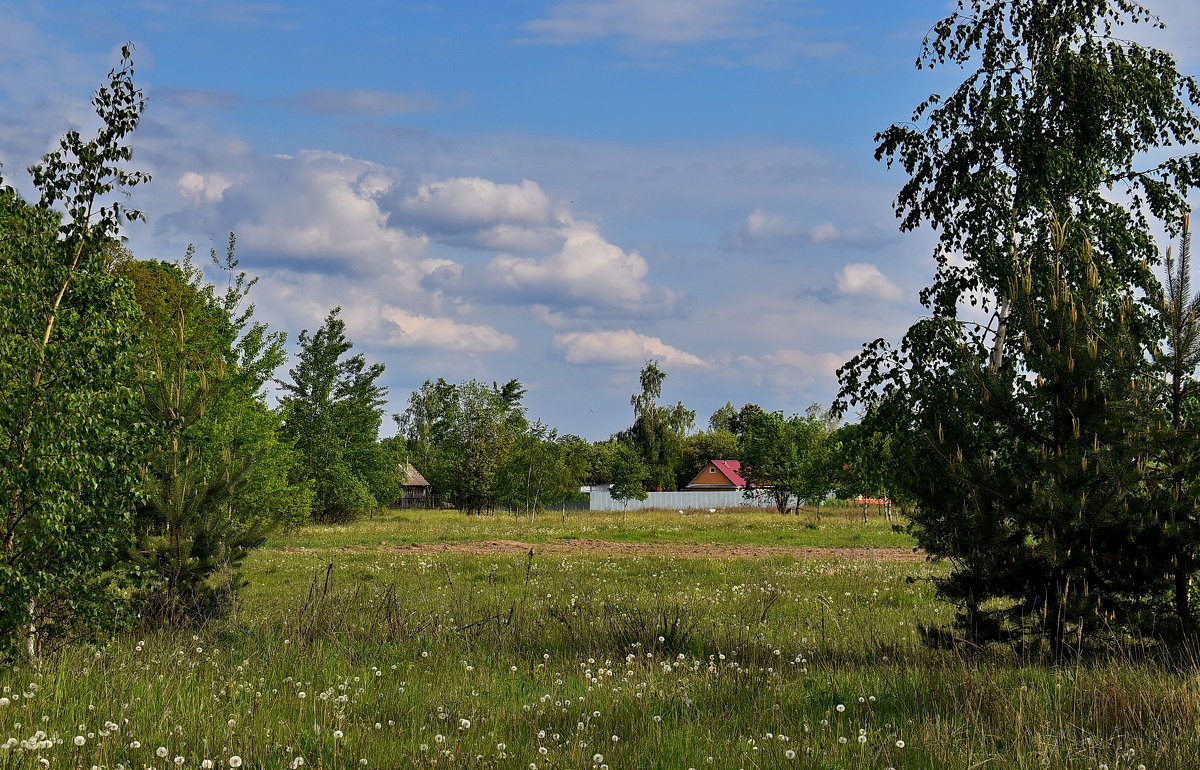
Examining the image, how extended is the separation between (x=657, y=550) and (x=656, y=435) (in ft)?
238

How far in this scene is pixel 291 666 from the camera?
7.81 m

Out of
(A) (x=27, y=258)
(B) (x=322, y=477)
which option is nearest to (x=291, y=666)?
(A) (x=27, y=258)

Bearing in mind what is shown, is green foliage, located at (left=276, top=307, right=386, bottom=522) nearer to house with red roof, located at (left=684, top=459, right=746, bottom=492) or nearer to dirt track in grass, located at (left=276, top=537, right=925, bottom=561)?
dirt track in grass, located at (left=276, top=537, right=925, bottom=561)

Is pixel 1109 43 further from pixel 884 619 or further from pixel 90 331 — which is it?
pixel 90 331

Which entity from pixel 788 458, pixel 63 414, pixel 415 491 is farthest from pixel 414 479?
pixel 63 414

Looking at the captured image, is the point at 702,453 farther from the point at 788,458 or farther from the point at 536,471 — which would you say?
the point at 536,471

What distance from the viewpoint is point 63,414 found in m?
7.38

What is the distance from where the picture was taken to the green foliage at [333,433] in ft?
186

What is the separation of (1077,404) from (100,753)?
781cm

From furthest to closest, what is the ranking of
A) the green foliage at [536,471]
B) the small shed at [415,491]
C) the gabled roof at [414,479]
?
the gabled roof at [414,479]
the small shed at [415,491]
the green foliage at [536,471]

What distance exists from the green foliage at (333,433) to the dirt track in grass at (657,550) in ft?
88.3

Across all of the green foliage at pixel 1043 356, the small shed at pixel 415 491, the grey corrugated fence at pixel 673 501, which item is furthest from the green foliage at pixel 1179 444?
the small shed at pixel 415 491

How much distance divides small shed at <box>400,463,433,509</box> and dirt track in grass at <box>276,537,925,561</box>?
72857 millimetres

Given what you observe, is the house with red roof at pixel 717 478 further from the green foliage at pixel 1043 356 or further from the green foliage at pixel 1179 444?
the green foliage at pixel 1179 444
